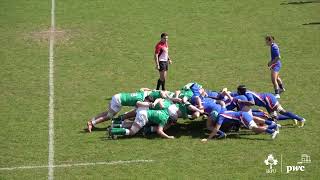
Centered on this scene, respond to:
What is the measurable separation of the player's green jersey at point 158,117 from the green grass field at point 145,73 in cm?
45

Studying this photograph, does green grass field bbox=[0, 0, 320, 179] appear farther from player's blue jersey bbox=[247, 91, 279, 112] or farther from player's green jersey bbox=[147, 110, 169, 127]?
player's blue jersey bbox=[247, 91, 279, 112]

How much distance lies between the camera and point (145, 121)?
15.5 meters

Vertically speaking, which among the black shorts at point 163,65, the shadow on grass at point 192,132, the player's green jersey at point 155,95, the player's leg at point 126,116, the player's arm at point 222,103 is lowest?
the shadow on grass at point 192,132

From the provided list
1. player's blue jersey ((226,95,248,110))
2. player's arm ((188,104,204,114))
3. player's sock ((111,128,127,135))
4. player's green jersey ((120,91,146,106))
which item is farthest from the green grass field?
player's green jersey ((120,91,146,106))

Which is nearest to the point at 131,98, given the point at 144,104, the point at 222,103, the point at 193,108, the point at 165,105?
the point at 144,104

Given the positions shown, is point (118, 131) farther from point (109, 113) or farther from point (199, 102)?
point (199, 102)

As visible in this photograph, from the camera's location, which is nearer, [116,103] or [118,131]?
[118,131]

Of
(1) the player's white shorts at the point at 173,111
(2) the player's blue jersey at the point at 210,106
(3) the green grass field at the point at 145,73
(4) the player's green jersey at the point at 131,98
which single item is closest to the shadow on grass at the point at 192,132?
(3) the green grass field at the point at 145,73

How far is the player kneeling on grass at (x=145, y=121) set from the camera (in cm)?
1545

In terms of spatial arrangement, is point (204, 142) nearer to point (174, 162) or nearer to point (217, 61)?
point (174, 162)

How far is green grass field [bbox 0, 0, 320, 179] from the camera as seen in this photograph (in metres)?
14.2

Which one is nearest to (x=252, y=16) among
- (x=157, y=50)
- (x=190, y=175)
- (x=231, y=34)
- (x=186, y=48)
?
(x=231, y=34)

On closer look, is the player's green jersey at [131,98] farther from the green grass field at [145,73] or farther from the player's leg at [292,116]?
the player's leg at [292,116]

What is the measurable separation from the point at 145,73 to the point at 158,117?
6.00m
